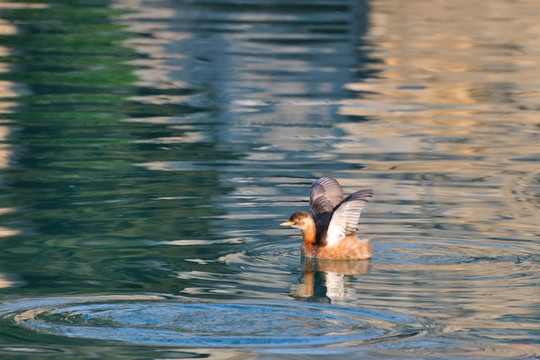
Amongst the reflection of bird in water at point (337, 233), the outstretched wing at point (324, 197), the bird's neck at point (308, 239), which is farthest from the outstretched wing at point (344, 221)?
the outstretched wing at point (324, 197)

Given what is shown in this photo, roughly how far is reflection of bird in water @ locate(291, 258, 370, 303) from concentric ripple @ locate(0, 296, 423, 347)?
46cm

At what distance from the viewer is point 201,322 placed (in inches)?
342

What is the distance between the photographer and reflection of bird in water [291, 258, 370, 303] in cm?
972

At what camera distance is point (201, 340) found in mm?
8281

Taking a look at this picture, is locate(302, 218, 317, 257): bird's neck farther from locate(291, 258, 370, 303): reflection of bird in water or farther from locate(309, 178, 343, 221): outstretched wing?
locate(309, 178, 343, 221): outstretched wing

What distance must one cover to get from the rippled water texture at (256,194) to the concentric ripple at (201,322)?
2 centimetres

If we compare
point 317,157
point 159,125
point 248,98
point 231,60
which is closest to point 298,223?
point 317,157

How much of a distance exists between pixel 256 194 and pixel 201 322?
4.61 m

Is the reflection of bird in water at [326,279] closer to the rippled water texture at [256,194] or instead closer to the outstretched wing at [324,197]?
the rippled water texture at [256,194]

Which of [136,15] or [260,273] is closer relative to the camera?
[260,273]

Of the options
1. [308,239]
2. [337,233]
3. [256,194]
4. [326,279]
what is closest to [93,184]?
[256,194]

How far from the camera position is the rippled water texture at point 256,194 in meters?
8.71

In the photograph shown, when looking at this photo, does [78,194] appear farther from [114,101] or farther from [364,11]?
[364,11]

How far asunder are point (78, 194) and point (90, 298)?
395cm
